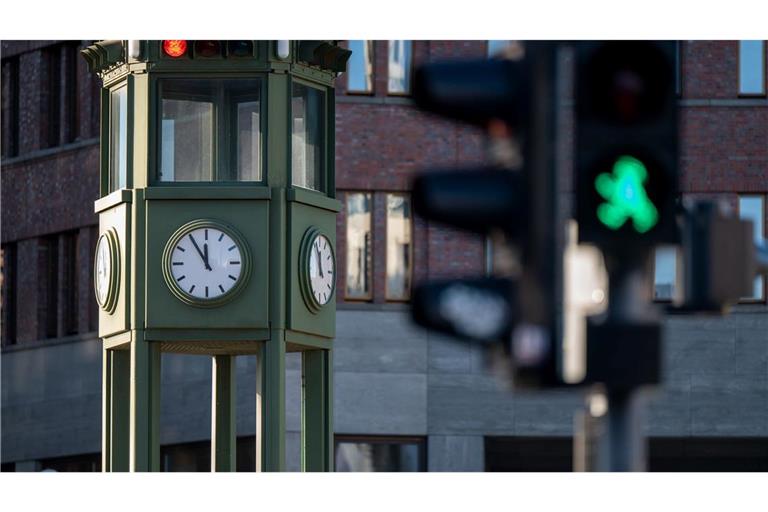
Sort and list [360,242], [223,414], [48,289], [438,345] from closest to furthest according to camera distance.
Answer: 1. [223,414]
2. [438,345]
3. [360,242]
4. [48,289]

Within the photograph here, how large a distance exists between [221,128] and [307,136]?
92 cm

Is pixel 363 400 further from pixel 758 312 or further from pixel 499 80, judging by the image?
pixel 499 80

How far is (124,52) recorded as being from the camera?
68.3 ft

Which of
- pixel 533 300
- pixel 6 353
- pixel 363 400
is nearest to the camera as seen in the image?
pixel 533 300

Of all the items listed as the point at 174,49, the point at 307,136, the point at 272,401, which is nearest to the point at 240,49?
the point at 174,49

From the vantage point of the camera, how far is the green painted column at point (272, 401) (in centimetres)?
2031

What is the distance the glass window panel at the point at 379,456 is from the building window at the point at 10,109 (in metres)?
9.17

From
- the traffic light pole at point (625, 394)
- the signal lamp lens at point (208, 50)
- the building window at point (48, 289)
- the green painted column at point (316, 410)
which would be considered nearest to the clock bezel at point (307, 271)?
the green painted column at point (316, 410)

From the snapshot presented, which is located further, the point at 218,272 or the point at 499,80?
the point at 218,272

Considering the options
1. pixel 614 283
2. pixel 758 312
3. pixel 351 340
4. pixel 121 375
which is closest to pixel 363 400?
pixel 351 340

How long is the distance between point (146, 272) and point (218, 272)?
26.9 inches

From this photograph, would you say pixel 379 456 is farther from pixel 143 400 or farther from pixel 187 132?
pixel 187 132

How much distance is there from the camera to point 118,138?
69.4 ft

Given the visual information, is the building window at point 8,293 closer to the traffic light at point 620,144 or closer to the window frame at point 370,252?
the window frame at point 370,252
